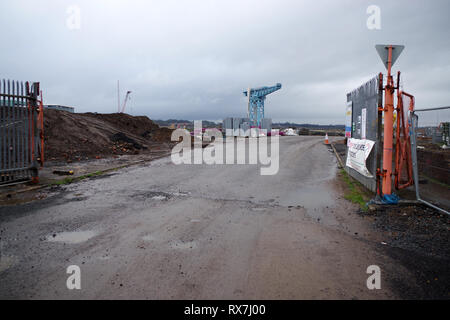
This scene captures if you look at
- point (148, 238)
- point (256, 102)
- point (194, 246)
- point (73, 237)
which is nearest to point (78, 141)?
point (73, 237)

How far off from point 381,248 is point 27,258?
16.9ft

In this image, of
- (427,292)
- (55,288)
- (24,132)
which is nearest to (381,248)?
(427,292)

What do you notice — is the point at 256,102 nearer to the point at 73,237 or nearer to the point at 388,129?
the point at 388,129

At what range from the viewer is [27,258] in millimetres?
4289

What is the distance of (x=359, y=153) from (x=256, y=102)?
4066cm

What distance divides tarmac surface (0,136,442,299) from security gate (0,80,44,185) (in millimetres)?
1542

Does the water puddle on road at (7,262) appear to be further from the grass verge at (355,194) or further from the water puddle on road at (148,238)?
the grass verge at (355,194)

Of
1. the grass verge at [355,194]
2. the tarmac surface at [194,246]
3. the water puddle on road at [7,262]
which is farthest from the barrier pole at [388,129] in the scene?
the water puddle on road at [7,262]

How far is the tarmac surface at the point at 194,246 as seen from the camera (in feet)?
11.4

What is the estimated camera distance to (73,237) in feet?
16.8

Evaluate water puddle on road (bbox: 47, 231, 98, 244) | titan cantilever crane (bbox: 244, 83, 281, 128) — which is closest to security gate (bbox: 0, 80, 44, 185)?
water puddle on road (bbox: 47, 231, 98, 244)

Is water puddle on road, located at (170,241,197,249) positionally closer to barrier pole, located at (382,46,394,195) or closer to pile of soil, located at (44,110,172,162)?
barrier pole, located at (382,46,394,195)

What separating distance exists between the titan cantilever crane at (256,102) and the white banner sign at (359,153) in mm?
37718
